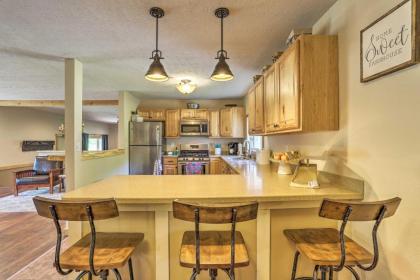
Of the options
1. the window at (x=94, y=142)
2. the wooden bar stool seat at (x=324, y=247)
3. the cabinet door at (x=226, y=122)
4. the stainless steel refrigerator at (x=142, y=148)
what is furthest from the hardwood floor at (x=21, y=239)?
the window at (x=94, y=142)

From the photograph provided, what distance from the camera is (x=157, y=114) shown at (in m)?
5.94

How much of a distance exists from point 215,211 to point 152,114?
5.11 metres

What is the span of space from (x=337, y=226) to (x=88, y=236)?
1785 mm

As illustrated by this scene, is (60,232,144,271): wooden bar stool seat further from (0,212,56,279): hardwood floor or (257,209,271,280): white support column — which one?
(0,212,56,279): hardwood floor

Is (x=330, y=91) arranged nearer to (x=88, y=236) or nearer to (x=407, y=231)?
(x=407, y=231)

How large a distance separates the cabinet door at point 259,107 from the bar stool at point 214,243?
1928mm

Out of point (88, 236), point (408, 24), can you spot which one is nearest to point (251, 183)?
point (88, 236)

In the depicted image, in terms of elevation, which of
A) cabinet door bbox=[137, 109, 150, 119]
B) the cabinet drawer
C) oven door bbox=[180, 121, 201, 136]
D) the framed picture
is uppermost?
cabinet door bbox=[137, 109, 150, 119]

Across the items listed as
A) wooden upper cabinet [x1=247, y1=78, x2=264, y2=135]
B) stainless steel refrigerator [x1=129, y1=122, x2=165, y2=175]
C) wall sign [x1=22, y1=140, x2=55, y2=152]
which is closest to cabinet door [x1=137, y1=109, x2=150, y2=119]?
stainless steel refrigerator [x1=129, y1=122, x2=165, y2=175]

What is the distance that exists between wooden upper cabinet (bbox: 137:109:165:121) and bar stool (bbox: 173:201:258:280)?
189 inches

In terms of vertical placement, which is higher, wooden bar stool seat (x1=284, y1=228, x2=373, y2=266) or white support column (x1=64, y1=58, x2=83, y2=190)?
white support column (x1=64, y1=58, x2=83, y2=190)

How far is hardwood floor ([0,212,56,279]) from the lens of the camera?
98.6 inches

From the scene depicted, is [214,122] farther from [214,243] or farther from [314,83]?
[214,243]

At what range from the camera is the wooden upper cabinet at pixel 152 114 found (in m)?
5.88
